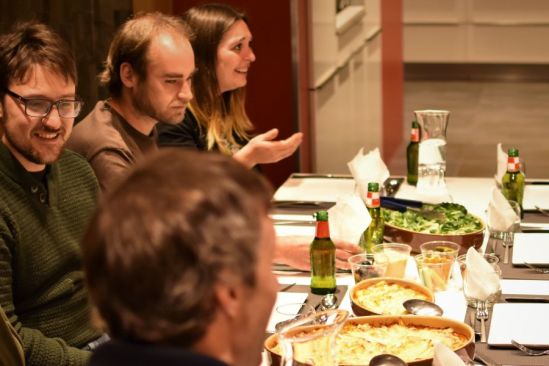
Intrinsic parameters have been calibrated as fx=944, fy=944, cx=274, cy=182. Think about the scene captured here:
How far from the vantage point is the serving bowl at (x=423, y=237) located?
8.50ft

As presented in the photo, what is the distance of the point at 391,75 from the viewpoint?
5789 mm

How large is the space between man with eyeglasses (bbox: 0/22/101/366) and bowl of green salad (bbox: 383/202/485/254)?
3.00ft

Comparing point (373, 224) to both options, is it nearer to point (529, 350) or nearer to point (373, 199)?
point (373, 199)

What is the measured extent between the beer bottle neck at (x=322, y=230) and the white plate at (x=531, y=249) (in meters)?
0.56

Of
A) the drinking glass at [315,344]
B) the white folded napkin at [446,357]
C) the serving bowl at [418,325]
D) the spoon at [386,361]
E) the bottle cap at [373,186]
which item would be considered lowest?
the serving bowl at [418,325]

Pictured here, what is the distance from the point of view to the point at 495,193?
9.15 feet

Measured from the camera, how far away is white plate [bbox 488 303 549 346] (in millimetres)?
2007

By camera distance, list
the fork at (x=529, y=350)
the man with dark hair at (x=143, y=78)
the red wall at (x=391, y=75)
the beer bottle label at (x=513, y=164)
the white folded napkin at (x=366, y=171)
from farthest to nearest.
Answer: the red wall at (x=391, y=75) < the white folded napkin at (x=366, y=171) < the beer bottle label at (x=513, y=164) < the man with dark hair at (x=143, y=78) < the fork at (x=529, y=350)

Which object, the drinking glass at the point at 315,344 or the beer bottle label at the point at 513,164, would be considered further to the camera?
the beer bottle label at the point at 513,164

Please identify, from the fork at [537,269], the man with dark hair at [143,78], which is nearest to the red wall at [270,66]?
the man with dark hair at [143,78]

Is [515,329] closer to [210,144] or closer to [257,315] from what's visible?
[257,315]

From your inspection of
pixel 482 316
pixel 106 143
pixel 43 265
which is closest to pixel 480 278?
pixel 482 316

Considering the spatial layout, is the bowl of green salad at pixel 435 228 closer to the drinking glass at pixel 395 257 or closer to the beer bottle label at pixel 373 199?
the beer bottle label at pixel 373 199

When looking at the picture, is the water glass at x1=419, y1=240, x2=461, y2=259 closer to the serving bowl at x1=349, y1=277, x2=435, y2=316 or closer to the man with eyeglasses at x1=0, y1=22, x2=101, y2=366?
the serving bowl at x1=349, y1=277, x2=435, y2=316
